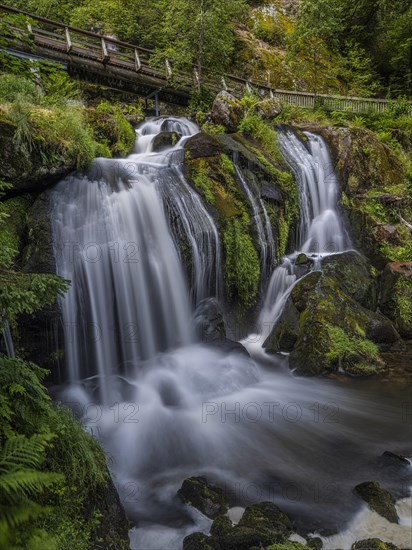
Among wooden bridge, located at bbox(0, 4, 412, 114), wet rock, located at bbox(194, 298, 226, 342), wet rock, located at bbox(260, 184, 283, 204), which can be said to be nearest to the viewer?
wet rock, located at bbox(194, 298, 226, 342)

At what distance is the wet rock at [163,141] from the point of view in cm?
1088

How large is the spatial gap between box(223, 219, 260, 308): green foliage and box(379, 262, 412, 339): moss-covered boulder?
9.75 ft

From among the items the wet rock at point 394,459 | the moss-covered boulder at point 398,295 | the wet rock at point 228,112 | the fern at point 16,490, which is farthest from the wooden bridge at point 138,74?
the wet rock at point 394,459

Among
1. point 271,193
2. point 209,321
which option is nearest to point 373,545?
point 209,321

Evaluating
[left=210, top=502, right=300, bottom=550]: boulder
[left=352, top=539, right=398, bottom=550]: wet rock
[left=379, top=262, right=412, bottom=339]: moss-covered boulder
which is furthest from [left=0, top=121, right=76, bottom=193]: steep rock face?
[left=379, top=262, right=412, bottom=339]: moss-covered boulder

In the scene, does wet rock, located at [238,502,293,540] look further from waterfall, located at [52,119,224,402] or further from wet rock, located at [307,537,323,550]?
waterfall, located at [52,119,224,402]

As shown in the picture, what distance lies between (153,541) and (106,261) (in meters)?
4.60

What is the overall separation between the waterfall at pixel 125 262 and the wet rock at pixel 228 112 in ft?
13.7

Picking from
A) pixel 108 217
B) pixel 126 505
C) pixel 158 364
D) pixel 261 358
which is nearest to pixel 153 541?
pixel 126 505

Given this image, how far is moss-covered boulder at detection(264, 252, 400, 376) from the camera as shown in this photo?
7234 mm

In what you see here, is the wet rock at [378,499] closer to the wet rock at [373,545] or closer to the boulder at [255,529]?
the wet rock at [373,545]

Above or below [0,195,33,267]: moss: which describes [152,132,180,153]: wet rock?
above

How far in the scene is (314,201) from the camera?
36.4 ft

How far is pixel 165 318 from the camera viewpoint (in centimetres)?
763
